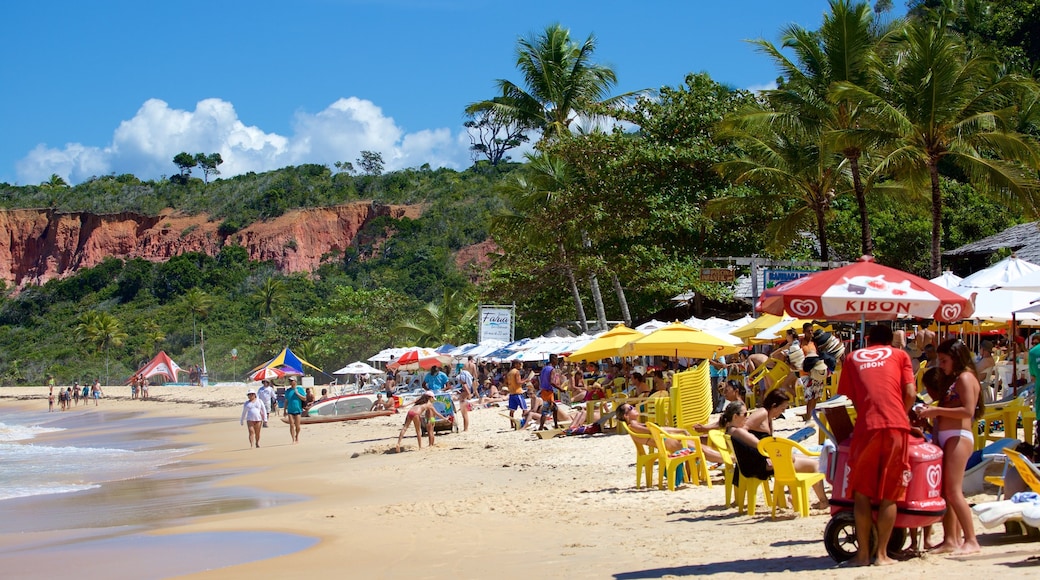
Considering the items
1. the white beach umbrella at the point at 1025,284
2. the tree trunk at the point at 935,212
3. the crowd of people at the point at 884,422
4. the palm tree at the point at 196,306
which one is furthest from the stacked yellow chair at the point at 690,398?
the palm tree at the point at 196,306

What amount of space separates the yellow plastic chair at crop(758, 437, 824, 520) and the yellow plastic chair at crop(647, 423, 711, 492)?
1.76 m

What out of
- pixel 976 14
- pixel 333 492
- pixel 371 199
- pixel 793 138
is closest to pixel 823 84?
pixel 793 138

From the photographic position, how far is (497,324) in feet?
95.4

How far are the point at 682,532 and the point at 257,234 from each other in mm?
90997

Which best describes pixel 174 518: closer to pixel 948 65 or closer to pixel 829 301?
pixel 829 301

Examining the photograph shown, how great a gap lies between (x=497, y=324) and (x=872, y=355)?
24.0 metres

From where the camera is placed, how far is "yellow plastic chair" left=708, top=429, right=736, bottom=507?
7812mm

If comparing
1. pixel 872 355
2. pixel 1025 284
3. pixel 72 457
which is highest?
pixel 1025 284

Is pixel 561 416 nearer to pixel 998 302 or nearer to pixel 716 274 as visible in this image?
pixel 716 274

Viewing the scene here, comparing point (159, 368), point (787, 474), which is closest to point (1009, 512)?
point (787, 474)

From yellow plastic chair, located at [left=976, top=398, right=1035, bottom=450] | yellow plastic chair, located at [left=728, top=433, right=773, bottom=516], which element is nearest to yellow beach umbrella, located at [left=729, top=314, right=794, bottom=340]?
yellow plastic chair, located at [left=976, top=398, right=1035, bottom=450]

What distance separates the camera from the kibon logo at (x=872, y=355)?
206 inches

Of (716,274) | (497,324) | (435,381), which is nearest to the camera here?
(716,274)

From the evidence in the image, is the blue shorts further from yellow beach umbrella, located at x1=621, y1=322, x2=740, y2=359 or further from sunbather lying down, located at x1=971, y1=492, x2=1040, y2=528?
sunbather lying down, located at x1=971, y1=492, x2=1040, y2=528
